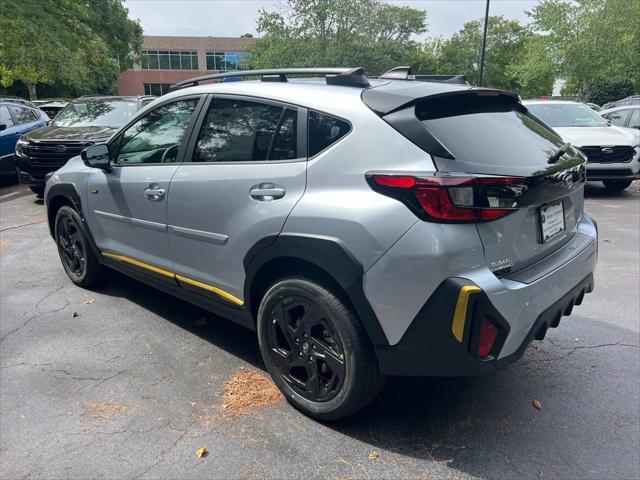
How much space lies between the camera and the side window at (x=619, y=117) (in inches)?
472

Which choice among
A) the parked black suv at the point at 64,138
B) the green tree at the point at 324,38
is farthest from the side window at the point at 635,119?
the green tree at the point at 324,38

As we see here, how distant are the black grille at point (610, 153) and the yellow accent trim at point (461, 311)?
27.2 ft

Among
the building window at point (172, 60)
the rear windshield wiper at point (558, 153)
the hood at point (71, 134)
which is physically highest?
the building window at point (172, 60)

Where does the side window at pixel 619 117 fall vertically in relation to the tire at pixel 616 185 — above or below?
above

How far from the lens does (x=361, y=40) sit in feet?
138

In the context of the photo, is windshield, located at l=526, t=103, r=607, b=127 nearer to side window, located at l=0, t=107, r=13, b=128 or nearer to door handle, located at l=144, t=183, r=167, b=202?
door handle, located at l=144, t=183, r=167, b=202

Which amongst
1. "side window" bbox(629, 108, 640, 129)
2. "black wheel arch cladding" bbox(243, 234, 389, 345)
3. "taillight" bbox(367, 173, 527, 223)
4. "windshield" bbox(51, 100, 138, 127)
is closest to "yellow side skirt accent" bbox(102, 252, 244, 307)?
"black wheel arch cladding" bbox(243, 234, 389, 345)

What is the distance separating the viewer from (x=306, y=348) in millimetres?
2750

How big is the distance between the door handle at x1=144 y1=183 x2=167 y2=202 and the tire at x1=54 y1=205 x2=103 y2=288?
1232 millimetres

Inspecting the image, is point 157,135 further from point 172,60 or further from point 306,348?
point 172,60

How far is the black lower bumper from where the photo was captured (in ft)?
7.13

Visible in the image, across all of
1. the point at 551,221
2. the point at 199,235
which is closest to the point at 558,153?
the point at 551,221

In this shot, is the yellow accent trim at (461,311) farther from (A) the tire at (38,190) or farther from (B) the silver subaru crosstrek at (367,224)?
(A) the tire at (38,190)

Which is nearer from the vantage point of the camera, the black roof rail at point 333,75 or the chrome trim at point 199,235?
the black roof rail at point 333,75
